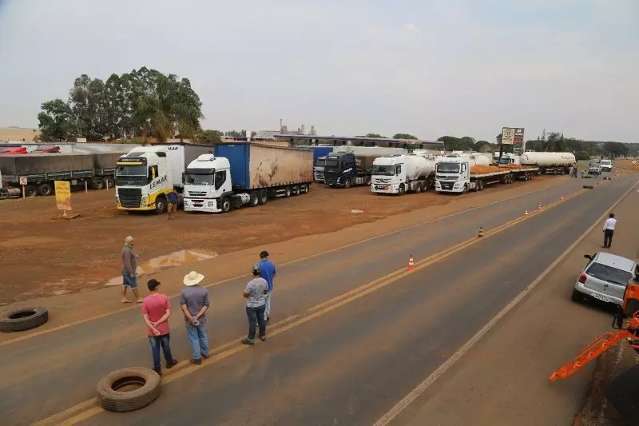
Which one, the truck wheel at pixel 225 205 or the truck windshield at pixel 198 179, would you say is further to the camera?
the truck wheel at pixel 225 205

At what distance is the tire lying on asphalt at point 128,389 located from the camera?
6.54 m

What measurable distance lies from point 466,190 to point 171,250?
3130cm

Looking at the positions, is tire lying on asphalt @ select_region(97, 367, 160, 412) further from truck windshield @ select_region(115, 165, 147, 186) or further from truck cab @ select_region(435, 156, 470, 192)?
truck cab @ select_region(435, 156, 470, 192)

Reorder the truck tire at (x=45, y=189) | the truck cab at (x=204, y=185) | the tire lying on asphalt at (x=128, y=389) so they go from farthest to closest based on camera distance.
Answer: the truck tire at (x=45, y=189) → the truck cab at (x=204, y=185) → the tire lying on asphalt at (x=128, y=389)

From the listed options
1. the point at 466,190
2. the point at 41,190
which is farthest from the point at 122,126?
the point at 466,190

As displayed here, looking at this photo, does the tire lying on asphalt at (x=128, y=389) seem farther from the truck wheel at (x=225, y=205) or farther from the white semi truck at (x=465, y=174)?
the white semi truck at (x=465, y=174)

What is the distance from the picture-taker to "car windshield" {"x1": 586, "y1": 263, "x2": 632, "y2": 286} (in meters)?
11.5

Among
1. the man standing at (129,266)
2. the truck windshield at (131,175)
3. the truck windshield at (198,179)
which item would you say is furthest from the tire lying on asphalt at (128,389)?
the truck windshield at (198,179)

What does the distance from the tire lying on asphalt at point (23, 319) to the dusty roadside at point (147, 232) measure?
2.11 metres

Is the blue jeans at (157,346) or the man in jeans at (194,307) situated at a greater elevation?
the man in jeans at (194,307)

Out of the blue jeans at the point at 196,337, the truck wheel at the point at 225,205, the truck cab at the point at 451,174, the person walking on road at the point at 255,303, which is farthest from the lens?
the truck cab at the point at 451,174

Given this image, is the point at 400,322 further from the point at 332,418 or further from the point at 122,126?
the point at 122,126

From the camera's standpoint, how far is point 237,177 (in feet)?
97.2

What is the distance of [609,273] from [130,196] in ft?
76.5
